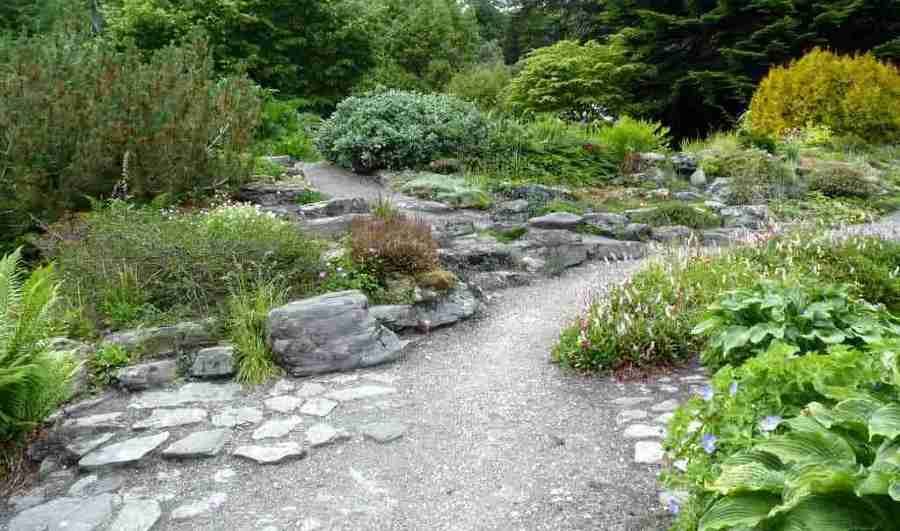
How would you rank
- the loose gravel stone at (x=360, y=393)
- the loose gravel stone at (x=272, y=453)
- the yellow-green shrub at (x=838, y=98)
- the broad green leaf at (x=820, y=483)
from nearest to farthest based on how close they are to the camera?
the broad green leaf at (x=820, y=483) < the loose gravel stone at (x=272, y=453) < the loose gravel stone at (x=360, y=393) < the yellow-green shrub at (x=838, y=98)

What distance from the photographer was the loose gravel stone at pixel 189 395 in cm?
425

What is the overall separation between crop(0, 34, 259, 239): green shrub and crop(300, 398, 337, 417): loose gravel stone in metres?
3.44

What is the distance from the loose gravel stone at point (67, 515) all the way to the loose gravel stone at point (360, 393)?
4.65 ft

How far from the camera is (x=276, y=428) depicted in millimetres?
3973

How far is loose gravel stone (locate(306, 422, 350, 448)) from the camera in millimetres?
3811

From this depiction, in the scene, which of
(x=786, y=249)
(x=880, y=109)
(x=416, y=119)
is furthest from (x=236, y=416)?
(x=880, y=109)

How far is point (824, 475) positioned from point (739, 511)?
257 mm

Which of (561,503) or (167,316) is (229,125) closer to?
(167,316)

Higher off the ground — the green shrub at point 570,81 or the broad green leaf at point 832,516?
the green shrub at point 570,81

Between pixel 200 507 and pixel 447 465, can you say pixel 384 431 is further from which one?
pixel 200 507

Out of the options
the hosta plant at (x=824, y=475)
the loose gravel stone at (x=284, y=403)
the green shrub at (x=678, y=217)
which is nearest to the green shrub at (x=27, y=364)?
the loose gravel stone at (x=284, y=403)

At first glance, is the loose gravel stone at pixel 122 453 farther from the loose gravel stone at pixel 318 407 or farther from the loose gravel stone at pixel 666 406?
the loose gravel stone at pixel 666 406

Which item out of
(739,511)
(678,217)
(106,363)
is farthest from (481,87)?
(739,511)

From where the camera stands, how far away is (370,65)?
57.9ft
